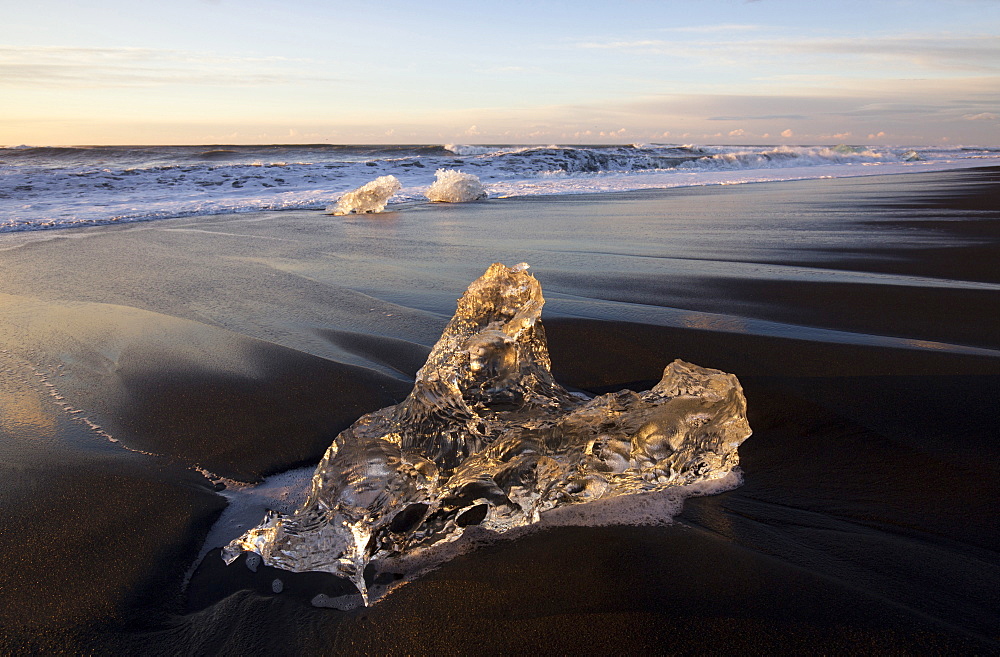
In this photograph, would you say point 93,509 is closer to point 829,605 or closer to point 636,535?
point 636,535

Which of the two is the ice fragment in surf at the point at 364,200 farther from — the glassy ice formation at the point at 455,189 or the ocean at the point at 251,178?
the glassy ice formation at the point at 455,189

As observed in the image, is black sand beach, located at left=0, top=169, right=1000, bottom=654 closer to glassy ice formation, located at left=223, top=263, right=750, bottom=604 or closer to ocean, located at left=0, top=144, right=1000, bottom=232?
glassy ice formation, located at left=223, top=263, right=750, bottom=604

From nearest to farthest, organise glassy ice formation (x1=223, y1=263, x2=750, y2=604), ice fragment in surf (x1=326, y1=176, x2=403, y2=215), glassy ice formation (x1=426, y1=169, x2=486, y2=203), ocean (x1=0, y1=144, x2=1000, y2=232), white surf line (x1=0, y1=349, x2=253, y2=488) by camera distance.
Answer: glassy ice formation (x1=223, y1=263, x2=750, y2=604) < white surf line (x1=0, y1=349, x2=253, y2=488) < ice fragment in surf (x1=326, y1=176, x2=403, y2=215) < ocean (x1=0, y1=144, x2=1000, y2=232) < glassy ice formation (x1=426, y1=169, x2=486, y2=203)

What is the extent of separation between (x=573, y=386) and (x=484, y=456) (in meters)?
1.05

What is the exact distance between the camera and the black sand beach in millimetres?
1373

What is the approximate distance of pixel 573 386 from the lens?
2762 mm

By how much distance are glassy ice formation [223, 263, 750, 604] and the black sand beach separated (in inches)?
3.8

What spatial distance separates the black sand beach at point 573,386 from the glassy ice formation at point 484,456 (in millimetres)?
97

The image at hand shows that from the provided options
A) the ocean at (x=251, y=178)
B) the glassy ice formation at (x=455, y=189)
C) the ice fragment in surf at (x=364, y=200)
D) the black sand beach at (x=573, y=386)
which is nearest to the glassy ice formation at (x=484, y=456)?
the black sand beach at (x=573, y=386)

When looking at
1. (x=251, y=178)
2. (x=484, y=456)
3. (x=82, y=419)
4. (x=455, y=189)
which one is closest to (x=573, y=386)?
(x=484, y=456)

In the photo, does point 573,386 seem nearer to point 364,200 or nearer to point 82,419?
point 82,419

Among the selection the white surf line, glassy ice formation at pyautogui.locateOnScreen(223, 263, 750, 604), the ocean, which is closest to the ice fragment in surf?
the ocean

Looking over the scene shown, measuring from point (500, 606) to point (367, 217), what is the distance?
9.29 m

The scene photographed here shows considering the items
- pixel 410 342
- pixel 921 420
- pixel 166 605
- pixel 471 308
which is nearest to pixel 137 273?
pixel 410 342
